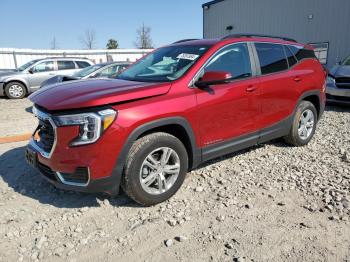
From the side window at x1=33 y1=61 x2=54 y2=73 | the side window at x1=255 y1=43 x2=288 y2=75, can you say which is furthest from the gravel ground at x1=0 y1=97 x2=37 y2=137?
the side window at x1=255 y1=43 x2=288 y2=75

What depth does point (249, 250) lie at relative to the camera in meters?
2.75

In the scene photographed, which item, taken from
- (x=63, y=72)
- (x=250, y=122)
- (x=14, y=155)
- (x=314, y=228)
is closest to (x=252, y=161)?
(x=250, y=122)

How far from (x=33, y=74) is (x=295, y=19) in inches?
511

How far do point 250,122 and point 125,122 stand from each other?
1.89 m

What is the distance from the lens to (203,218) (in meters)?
3.26

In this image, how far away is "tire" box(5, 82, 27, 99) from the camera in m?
12.4

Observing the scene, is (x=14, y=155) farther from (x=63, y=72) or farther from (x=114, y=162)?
(x=63, y=72)

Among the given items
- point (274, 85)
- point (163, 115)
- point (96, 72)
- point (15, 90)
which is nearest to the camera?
point (163, 115)

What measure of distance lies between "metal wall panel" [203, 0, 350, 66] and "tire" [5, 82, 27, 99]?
1331 centimetres

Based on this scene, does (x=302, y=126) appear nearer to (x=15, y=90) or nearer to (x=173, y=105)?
(x=173, y=105)

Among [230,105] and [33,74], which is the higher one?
[230,105]

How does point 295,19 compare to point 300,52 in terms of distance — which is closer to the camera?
point 300,52

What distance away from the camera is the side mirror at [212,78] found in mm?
3490

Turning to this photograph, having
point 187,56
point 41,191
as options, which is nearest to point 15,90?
point 41,191
